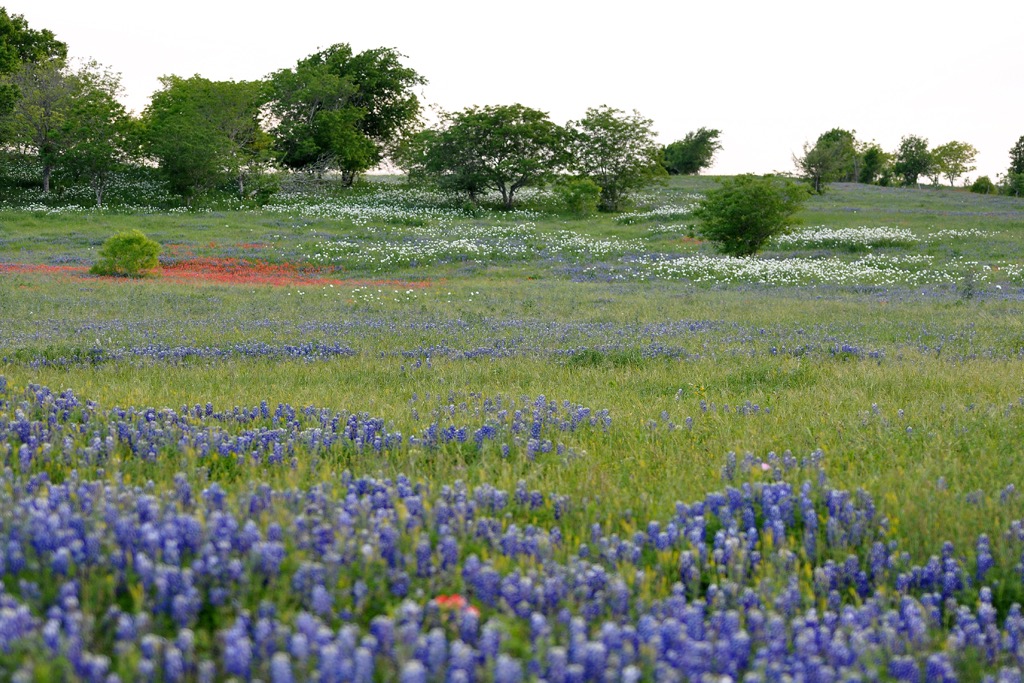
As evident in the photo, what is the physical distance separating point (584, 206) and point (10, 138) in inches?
1467

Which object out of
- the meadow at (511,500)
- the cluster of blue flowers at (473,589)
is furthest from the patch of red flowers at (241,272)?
the cluster of blue flowers at (473,589)

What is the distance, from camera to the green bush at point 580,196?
52594 mm

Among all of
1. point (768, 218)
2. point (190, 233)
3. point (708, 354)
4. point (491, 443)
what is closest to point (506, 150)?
point (190, 233)

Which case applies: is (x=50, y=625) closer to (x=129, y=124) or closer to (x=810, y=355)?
(x=810, y=355)

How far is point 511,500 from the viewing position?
398 cm

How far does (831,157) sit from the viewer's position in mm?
66688

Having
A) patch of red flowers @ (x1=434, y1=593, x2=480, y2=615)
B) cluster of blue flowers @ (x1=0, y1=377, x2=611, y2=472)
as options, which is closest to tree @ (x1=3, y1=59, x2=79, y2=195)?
cluster of blue flowers @ (x1=0, y1=377, x2=611, y2=472)

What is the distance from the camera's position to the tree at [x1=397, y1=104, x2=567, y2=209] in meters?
56.2

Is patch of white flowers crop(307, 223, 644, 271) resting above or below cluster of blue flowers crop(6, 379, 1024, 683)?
above

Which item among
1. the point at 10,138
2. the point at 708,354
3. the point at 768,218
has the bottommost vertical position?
the point at 708,354

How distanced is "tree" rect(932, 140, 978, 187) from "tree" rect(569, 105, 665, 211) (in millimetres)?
58253

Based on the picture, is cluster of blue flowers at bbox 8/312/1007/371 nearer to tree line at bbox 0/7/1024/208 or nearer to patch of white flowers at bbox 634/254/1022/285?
patch of white flowers at bbox 634/254/1022/285

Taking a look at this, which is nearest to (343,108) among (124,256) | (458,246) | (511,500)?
(458,246)

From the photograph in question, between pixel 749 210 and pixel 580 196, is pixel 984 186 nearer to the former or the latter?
pixel 580 196
